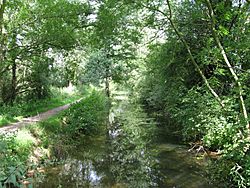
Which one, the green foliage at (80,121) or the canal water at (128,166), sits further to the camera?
the green foliage at (80,121)

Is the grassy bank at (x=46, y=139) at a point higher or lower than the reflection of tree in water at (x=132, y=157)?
higher

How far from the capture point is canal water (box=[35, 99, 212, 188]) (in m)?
8.10

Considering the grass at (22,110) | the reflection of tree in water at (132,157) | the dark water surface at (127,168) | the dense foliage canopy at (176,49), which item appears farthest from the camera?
the grass at (22,110)

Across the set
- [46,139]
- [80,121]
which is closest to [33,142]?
[46,139]

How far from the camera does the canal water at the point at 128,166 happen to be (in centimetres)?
810

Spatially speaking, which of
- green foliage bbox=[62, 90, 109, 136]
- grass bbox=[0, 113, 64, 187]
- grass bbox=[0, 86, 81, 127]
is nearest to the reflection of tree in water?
green foliage bbox=[62, 90, 109, 136]

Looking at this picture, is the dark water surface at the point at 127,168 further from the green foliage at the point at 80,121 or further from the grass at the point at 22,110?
the grass at the point at 22,110

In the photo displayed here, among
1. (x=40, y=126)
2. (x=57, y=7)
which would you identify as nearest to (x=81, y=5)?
(x=57, y=7)

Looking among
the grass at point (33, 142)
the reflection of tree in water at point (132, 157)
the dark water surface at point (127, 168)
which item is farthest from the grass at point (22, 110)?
the reflection of tree in water at point (132, 157)

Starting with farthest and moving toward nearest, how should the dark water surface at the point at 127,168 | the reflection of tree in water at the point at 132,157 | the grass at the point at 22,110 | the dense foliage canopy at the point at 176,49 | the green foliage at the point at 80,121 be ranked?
the green foliage at the point at 80,121 < the grass at the point at 22,110 < the reflection of tree in water at the point at 132,157 < the dark water surface at the point at 127,168 < the dense foliage canopy at the point at 176,49

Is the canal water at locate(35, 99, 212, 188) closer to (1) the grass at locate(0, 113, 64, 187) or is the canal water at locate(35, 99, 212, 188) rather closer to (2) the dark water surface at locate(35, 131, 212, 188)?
(2) the dark water surface at locate(35, 131, 212, 188)

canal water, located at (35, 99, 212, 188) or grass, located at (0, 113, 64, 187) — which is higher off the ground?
grass, located at (0, 113, 64, 187)

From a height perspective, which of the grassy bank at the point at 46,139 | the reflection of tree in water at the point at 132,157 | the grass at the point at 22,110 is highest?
the grass at the point at 22,110

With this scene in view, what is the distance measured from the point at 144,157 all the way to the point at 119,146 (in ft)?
6.96
